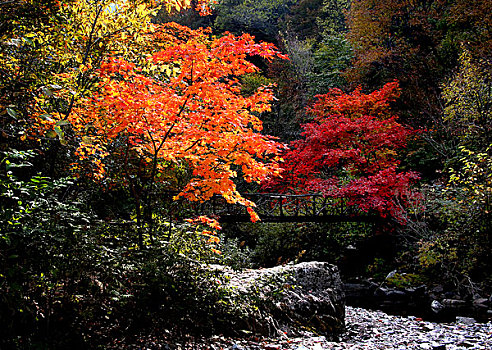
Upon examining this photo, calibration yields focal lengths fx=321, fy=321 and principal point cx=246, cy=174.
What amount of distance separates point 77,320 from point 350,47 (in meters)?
15.8

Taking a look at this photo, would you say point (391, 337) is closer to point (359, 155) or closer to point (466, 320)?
point (466, 320)

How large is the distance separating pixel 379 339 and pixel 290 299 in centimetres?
179

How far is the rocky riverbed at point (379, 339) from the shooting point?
3408mm

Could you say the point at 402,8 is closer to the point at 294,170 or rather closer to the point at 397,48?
the point at 397,48

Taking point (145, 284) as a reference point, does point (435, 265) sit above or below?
below

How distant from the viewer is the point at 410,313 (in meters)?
6.88

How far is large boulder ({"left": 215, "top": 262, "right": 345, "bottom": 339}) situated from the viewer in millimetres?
4094

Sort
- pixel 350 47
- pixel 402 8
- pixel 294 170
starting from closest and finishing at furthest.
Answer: pixel 294 170 → pixel 402 8 → pixel 350 47

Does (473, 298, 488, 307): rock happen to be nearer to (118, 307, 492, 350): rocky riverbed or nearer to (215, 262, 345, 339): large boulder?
(118, 307, 492, 350): rocky riverbed

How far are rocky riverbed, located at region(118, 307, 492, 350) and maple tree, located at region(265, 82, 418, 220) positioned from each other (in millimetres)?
2586

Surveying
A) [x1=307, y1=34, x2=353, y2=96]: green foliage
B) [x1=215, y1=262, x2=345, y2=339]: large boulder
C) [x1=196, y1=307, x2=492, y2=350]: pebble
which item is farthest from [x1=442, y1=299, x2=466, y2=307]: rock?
[x1=307, y1=34, x2=353, y2=96]: green foliage

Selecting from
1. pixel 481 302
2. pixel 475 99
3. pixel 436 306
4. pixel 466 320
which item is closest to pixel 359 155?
pixel 475 99

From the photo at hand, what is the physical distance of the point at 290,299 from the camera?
4.84 metres

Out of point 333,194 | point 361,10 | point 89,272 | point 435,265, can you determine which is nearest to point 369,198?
point 333,194
